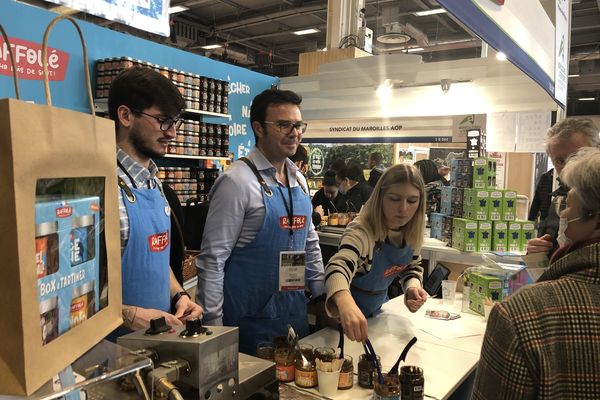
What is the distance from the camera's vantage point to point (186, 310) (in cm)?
195

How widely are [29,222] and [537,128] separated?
5.79 metres

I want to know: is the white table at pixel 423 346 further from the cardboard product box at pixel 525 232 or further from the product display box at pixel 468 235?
the cardboard product box at pixel 525 232

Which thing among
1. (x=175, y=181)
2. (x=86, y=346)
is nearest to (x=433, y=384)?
(x=86, y=346)

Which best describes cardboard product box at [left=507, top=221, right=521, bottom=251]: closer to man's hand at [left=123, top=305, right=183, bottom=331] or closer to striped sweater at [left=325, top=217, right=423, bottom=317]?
striped sweater at [left=325, top=217, right=423, bottom=317]

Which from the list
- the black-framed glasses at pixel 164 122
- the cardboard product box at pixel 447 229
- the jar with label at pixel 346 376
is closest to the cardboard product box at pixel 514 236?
the cardboard product box at pixel 447 229

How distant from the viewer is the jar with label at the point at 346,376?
5.81ft

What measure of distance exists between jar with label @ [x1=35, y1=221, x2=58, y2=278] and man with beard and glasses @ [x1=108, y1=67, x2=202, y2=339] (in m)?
1.10

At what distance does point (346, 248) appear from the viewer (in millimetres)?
2297

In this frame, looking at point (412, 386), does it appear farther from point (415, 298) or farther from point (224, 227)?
point (224, 227)

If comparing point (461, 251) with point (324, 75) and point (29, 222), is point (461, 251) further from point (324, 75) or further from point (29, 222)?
point (29, 222)

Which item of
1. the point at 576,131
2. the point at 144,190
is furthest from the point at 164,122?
the point at 576,131

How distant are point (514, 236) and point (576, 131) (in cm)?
141

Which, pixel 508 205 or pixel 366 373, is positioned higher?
pixel 508 205

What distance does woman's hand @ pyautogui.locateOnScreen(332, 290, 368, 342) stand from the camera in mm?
1849
